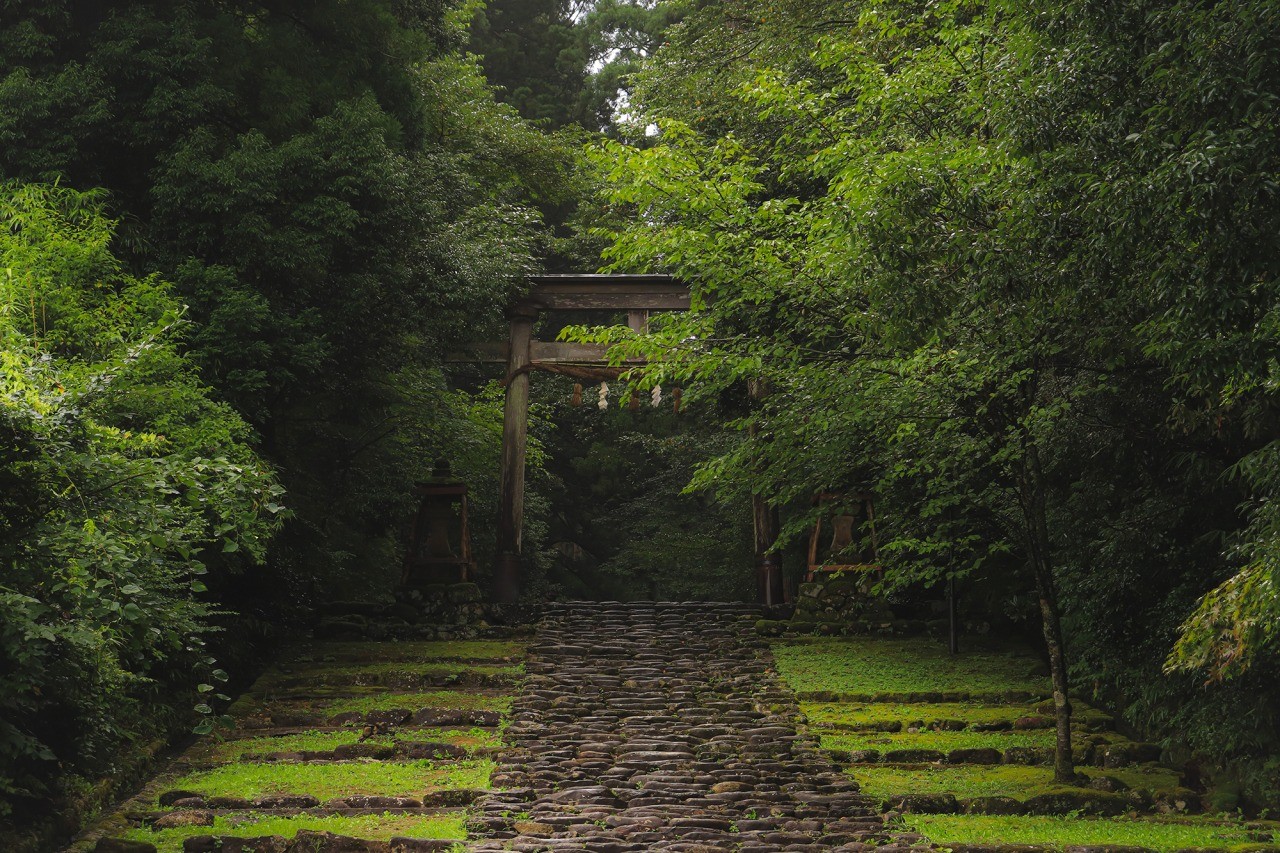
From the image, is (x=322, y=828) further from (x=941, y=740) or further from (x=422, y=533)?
(x=422, y=533)

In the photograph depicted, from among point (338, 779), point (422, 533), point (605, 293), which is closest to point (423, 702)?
point (338, 779)

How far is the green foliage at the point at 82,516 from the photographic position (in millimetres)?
7281

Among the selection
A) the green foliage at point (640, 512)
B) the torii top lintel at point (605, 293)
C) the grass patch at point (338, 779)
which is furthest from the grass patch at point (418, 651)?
the green foliage at point (640, 512)

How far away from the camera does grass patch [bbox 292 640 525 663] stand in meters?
14.8

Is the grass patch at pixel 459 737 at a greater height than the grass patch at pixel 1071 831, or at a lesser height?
greater

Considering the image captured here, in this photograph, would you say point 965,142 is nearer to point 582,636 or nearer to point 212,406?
point 212,406

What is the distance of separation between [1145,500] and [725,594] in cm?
1385

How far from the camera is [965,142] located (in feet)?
32.5

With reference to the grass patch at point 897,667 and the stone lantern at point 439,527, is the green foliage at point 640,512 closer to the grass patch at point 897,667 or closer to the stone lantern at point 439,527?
the stone lantern at point 439,527

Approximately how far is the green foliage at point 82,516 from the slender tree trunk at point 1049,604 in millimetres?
6094

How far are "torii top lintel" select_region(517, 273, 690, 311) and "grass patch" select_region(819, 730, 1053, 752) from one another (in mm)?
7569

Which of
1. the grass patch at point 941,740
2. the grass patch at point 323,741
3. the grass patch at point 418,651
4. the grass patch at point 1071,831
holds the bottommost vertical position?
the grass patch at point 1071,831

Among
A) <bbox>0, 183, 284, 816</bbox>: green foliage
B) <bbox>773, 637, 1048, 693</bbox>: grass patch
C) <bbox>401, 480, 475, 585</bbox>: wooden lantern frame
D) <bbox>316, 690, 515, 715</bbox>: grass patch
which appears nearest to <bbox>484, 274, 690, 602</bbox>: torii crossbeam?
<bbox>401, 480, 475, 585</bbox>: wooden lantern frame

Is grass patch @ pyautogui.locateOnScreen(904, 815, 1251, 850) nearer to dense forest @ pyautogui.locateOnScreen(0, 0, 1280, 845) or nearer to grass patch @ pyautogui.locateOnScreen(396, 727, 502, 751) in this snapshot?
dense forest @ pyautogui.locateOnScreen(0, 0, 1280, 845)
